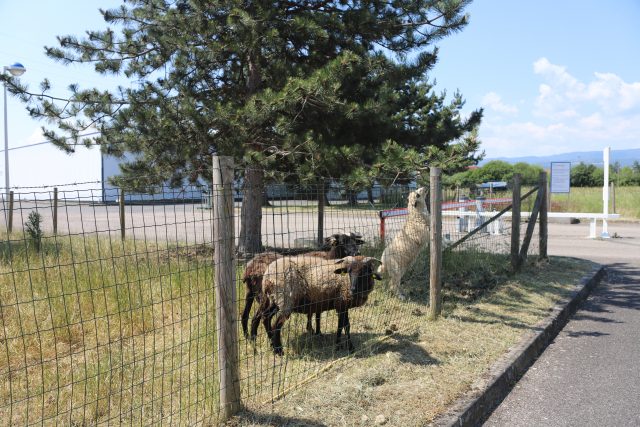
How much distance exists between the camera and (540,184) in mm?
10562

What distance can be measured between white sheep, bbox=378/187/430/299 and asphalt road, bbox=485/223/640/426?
84.2 inches

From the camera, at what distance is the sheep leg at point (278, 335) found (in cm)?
520

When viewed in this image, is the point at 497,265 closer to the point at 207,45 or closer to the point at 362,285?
the point at 362,285

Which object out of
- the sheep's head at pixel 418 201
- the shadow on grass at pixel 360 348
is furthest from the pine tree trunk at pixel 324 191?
the shadow on grass at pixel 360 348

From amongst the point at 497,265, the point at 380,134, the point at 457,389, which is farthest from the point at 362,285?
the point at 497,265

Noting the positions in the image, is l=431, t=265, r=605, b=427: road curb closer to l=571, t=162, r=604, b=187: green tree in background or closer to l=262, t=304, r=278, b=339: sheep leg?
l=262, t=304, r=278, b=339: sheep leg

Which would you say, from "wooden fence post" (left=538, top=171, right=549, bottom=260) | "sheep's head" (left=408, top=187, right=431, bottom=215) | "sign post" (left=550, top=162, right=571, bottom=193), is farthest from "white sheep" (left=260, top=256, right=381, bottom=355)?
"sign post" (left=550, top=162, right=571, bottom=193)

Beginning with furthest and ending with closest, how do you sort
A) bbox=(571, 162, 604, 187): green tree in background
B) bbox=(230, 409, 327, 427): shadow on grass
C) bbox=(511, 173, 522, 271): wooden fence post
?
bbox=(571, 162, 604, 187): green tree in background → bbox=(511, 173, 522, 271): wooden fence post → bbox=(230, 409, 327, 427): shadow on grass

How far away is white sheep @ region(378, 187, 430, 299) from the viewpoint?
7.61m

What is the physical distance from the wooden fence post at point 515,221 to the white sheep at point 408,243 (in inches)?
93.2

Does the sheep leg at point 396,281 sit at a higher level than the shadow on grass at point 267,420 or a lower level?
higher

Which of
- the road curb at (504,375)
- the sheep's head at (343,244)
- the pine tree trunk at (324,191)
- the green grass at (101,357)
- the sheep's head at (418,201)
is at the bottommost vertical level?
the road curb at (504,375)

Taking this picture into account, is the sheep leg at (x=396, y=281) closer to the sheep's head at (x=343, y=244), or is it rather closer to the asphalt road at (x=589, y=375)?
the sheep's head at (x=343, y=244)

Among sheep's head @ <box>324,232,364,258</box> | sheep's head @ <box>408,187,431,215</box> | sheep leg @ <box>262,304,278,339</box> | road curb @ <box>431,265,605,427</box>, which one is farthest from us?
sheep's head @ <box>408,187,431,215</box>
